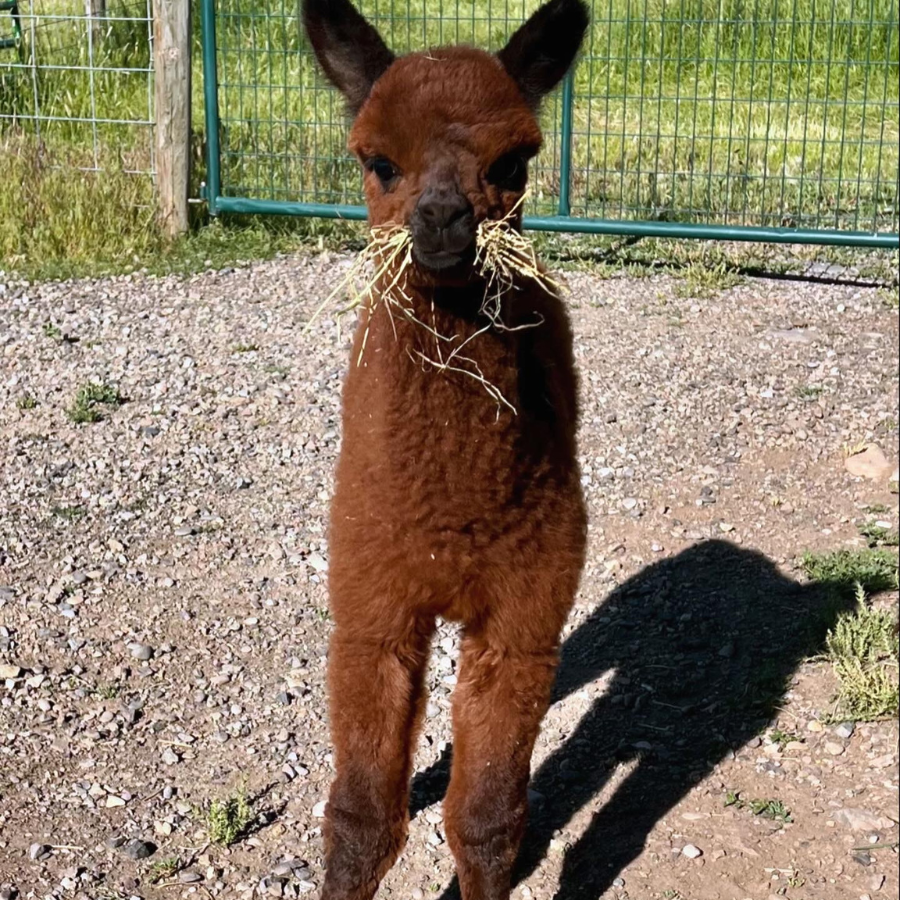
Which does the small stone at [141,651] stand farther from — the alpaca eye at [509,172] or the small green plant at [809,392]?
the small green plant at [809,392]

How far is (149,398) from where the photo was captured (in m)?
7.29

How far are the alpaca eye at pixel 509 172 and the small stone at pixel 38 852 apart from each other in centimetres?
238

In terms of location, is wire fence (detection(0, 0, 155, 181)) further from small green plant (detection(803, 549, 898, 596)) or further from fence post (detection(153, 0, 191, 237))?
small green plant (detection(803, 549, 898, 596))

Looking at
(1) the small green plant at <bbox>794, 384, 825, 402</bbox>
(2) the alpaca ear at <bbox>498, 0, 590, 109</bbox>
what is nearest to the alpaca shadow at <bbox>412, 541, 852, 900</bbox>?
(1) the small green plant at <bbox>794, 384, 825, 402</bbox>

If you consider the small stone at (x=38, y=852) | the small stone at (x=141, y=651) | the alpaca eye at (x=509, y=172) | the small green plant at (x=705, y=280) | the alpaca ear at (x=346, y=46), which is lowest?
the small stone at (x=38, y=852)

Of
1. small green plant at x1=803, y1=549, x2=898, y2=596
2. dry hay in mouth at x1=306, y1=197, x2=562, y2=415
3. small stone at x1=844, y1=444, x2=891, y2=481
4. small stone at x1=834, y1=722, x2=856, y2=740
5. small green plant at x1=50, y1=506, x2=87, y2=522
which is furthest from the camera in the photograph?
small stone at x1=844, y1=444, x2=891, y2=481

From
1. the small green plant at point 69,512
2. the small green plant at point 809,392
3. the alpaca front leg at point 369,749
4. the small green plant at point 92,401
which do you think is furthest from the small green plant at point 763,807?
the small green plant at point 92,401

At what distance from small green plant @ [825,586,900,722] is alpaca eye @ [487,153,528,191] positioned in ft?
7.10

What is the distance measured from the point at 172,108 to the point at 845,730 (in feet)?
22.5

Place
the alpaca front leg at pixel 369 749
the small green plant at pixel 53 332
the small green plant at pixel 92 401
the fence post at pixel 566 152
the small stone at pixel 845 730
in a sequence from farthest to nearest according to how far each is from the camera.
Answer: the fence post at pixel 566 152 → the small green plant at pixel 53 332 → the small green plant at pixel 92 401 → the small stone at pixel 845 730 → the alpaca front leg at pixel 369 749

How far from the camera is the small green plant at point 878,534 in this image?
5.87 metres

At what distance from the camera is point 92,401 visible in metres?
7.18

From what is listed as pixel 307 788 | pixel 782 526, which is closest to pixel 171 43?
pixel 782 526

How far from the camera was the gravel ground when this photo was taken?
417cm
